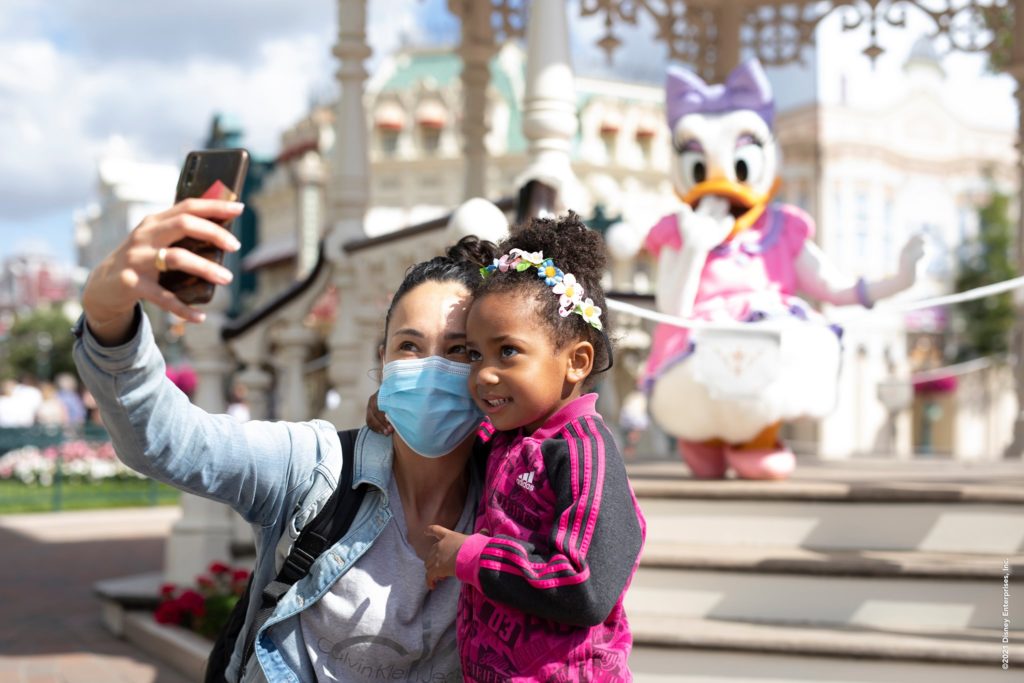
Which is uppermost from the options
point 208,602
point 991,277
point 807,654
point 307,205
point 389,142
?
point 389,142

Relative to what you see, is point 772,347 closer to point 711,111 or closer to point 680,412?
point 680,412

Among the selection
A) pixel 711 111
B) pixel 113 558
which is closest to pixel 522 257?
pixel 711 111

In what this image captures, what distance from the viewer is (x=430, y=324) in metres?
1.92

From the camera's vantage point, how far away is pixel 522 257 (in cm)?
189

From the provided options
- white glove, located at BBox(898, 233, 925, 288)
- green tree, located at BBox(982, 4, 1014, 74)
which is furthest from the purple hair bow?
green tree, located at BBox(982, 4, 1014, 74)

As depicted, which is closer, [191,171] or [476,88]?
[191,171]

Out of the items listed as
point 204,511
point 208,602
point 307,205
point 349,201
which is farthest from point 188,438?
point 307,205

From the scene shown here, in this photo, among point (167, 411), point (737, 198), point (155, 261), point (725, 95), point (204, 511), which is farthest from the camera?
point (204, 511)

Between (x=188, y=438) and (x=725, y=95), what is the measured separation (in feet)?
12.9

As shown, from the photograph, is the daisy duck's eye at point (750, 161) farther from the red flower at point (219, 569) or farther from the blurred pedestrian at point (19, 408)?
the blurred pedestrian at point (19, 408)

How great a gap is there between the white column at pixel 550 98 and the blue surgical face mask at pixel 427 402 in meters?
2.36

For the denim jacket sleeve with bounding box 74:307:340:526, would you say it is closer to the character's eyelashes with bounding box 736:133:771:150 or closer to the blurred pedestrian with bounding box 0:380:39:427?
the character's eyelashes with bounding box 736:133:771:150

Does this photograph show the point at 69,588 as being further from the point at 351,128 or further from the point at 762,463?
the point at 762,463

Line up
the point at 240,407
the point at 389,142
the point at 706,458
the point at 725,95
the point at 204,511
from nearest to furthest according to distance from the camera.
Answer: the point at 706,458 → the point at 725,95 → the point at 204,511 → the point at 240,407 → the point at 389,142
